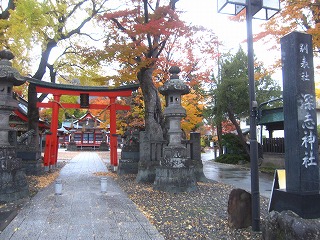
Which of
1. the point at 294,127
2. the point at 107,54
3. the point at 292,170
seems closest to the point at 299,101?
the point at 294,127

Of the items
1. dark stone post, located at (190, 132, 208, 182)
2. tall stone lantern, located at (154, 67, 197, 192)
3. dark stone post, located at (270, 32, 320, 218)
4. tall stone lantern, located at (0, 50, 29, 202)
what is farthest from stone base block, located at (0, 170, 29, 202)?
dark stone post, located at (270, 32, 320, 218)

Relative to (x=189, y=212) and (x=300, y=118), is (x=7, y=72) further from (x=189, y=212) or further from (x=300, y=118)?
(x=300, y=118)

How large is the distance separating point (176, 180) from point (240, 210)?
426 centimetres

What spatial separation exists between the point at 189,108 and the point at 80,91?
7.57 meters

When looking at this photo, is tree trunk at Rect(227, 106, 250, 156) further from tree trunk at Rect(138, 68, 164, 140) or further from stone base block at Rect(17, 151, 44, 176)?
stone base block at Rect(17, 151, 44, 176)

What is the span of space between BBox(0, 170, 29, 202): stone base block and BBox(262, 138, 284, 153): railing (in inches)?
638

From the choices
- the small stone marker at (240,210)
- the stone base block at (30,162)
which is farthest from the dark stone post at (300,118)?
the stone base block at (30,162)

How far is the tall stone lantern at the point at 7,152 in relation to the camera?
8.10m

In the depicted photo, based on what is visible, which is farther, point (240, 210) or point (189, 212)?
point (189, 212)

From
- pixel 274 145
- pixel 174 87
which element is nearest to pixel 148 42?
pixel 174 87

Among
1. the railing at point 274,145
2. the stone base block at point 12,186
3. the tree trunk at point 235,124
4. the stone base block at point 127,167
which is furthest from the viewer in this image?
the tree trunk at point 235,124

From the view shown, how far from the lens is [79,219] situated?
6.30m

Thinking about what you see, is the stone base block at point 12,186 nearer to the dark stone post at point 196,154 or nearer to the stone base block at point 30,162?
the stone base block at point 30,162

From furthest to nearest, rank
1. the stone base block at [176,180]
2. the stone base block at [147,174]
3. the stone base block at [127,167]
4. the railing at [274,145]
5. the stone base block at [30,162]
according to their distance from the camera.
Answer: the railing at [274,145] < the stone base block at [127,167] < the stone base block at [30,162] < the stone base block at [147,174] < the stone base block at [176,180]
